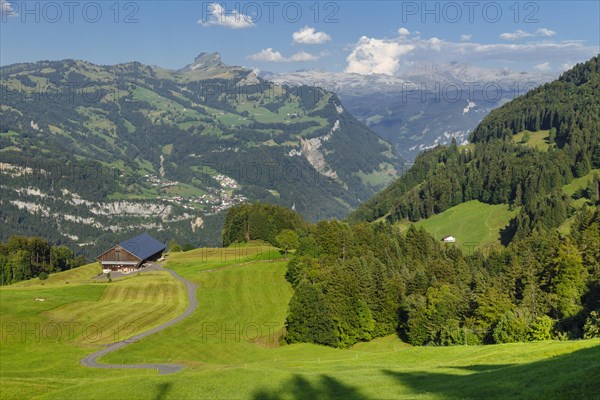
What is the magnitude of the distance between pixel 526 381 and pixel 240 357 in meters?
49.5

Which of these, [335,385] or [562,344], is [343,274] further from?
[335,385]

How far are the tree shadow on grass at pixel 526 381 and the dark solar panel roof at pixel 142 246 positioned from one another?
121116 mm

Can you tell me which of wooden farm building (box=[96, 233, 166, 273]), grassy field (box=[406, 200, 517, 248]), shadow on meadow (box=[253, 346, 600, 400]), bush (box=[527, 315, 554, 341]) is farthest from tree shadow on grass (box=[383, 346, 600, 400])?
grassy field (box=[406, 200, 517, 248])

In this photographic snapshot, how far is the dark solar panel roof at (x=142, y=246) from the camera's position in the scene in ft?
493

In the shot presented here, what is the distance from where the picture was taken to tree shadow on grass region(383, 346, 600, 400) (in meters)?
27.3

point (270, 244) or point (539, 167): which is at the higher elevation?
point (539, 167)

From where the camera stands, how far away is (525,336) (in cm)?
6919

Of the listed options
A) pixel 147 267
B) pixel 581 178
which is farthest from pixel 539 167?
pixel 147 267

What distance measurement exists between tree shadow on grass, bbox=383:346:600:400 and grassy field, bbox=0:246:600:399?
0.09 m

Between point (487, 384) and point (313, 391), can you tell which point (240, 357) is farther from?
point (487, 384)

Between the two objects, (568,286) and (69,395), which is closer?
(69,395)

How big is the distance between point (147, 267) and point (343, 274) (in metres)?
71.2

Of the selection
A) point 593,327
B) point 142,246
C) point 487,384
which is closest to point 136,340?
point 487,384

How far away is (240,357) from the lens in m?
74.5
